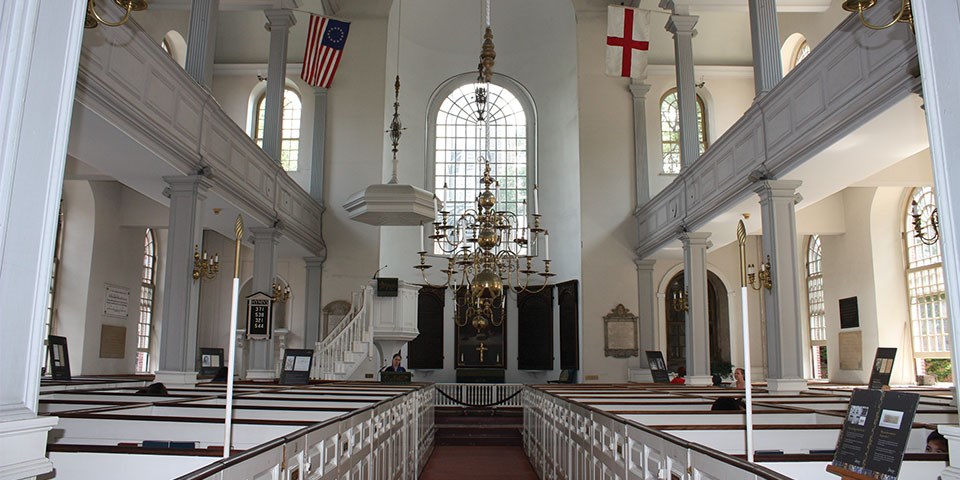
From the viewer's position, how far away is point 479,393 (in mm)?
17609

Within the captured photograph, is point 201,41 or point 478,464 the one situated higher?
point 201,41

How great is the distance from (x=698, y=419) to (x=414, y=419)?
4266mm

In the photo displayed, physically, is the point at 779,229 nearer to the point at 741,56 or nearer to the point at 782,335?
the point at 782,335

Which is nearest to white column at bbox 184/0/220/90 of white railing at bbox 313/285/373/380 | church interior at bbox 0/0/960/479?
church interior at bbox 0/0/960/479

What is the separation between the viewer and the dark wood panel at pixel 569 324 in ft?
60.4

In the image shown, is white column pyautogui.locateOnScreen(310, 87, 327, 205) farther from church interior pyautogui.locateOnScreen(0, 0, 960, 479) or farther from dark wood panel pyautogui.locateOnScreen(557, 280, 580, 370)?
dark wood panel pyautogui.locateOnScreen(557, 280, 580, 370)

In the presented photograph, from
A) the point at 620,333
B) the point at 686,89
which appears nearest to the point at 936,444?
the point at 686,89

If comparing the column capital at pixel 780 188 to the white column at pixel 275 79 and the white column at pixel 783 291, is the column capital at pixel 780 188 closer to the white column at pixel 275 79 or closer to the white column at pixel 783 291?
the white column at pixel 783 291

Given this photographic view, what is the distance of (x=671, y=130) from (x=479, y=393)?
8.65 m

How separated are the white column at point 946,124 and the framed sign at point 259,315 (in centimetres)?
1151

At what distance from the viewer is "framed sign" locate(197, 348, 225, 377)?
13242 millimetres

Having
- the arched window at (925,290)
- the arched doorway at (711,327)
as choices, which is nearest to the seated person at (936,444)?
the arched window at (925,290)

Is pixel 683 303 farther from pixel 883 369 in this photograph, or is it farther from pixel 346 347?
pixel 883 369

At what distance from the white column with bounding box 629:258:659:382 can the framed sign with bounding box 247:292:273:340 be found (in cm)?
897
